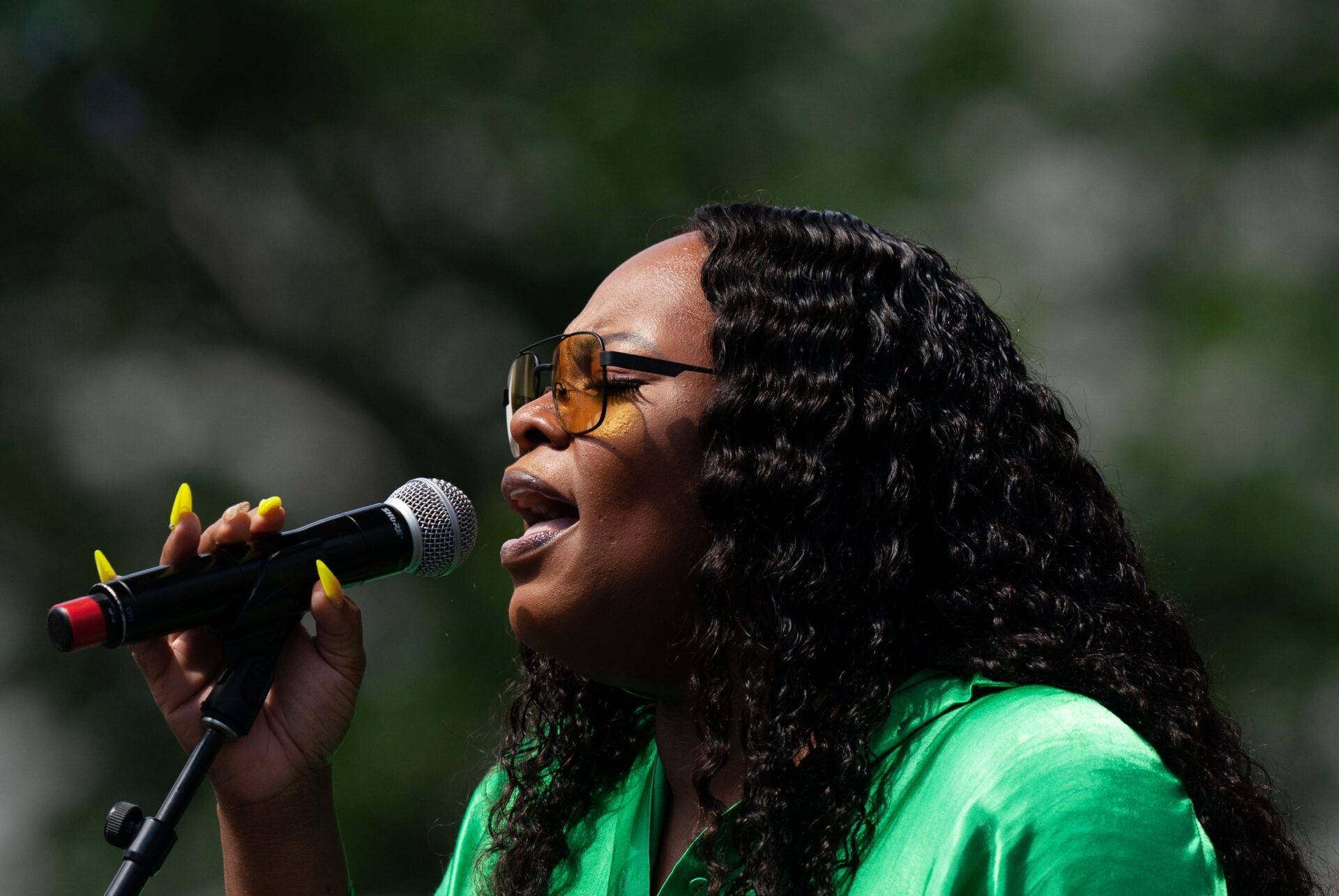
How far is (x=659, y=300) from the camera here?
2139 mm

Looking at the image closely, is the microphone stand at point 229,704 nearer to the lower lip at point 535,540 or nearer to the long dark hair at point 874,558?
the lower lip at point 535,540

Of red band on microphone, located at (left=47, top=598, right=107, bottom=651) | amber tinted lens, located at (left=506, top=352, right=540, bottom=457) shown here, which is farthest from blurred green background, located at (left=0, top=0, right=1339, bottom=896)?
red band on microphone, located at (left=47, top=598, right=107, bottom=651)

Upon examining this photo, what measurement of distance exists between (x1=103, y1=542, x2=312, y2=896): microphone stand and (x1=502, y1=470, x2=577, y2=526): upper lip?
320mm

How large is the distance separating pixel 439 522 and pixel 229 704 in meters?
0.43

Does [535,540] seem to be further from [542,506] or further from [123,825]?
[123,825]

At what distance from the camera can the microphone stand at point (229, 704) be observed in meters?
1.72

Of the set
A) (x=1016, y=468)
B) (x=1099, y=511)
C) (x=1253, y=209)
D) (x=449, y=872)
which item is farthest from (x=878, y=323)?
(x=1253, y=209)

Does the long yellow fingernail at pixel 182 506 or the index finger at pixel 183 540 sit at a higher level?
the long yellow fingernail at pixel 182 506

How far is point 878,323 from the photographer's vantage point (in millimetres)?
2113

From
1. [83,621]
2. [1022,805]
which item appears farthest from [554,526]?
[1022,805]

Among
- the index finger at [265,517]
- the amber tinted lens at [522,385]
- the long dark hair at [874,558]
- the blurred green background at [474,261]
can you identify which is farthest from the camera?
the blurred green background at [474,261]

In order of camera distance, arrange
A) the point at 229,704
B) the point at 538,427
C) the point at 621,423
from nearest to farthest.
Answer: the point at 229,704 < the point at 621,423 < the point at 538,427

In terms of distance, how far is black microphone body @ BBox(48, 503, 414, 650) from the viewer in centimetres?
183

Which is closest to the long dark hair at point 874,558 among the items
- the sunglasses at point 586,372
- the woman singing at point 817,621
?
the woman singing at point 817,621
